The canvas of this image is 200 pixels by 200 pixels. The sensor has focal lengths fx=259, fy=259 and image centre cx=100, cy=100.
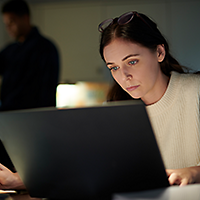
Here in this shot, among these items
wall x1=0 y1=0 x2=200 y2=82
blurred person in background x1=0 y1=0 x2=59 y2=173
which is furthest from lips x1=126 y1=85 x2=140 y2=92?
wall x1=0 y1=0 x2=200 y2=82

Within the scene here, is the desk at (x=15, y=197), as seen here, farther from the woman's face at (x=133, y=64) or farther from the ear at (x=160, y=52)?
the ear at (x=160, y=52)

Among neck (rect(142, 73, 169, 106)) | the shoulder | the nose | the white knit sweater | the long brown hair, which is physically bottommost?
the white knit sweater

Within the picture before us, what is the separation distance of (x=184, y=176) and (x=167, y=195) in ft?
0.73

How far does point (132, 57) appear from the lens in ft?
2.97

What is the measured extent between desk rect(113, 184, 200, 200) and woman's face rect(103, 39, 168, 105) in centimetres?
56

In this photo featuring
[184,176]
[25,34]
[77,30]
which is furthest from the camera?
[77,30]

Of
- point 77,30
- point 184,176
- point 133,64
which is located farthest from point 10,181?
point 77,30

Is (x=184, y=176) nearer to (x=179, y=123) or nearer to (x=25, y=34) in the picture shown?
(x=179, y=123)

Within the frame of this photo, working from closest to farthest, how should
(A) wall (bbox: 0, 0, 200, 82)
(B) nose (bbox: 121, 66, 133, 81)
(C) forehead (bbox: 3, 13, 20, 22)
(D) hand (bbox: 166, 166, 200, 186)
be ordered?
(D) hand (bbox: 166, 166, 200, 186) < (B) nose (bbox: 121, 66, 133, 81) < (C) forehead (bbox: 3, 13, 20, 22) < (A) wall (bbox: 0, 0, 200, 82)

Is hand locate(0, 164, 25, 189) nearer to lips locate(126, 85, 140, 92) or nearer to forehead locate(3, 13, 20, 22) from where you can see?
lips locate(126, 85, 140, 92)

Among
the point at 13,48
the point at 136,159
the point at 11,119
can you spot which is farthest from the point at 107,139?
the point at 13,48

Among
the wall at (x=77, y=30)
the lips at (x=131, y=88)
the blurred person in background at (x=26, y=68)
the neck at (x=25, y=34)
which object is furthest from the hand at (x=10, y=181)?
the wall at (x=77, y=30)

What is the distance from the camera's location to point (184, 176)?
588mm

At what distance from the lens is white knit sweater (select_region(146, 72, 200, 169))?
954 mm
